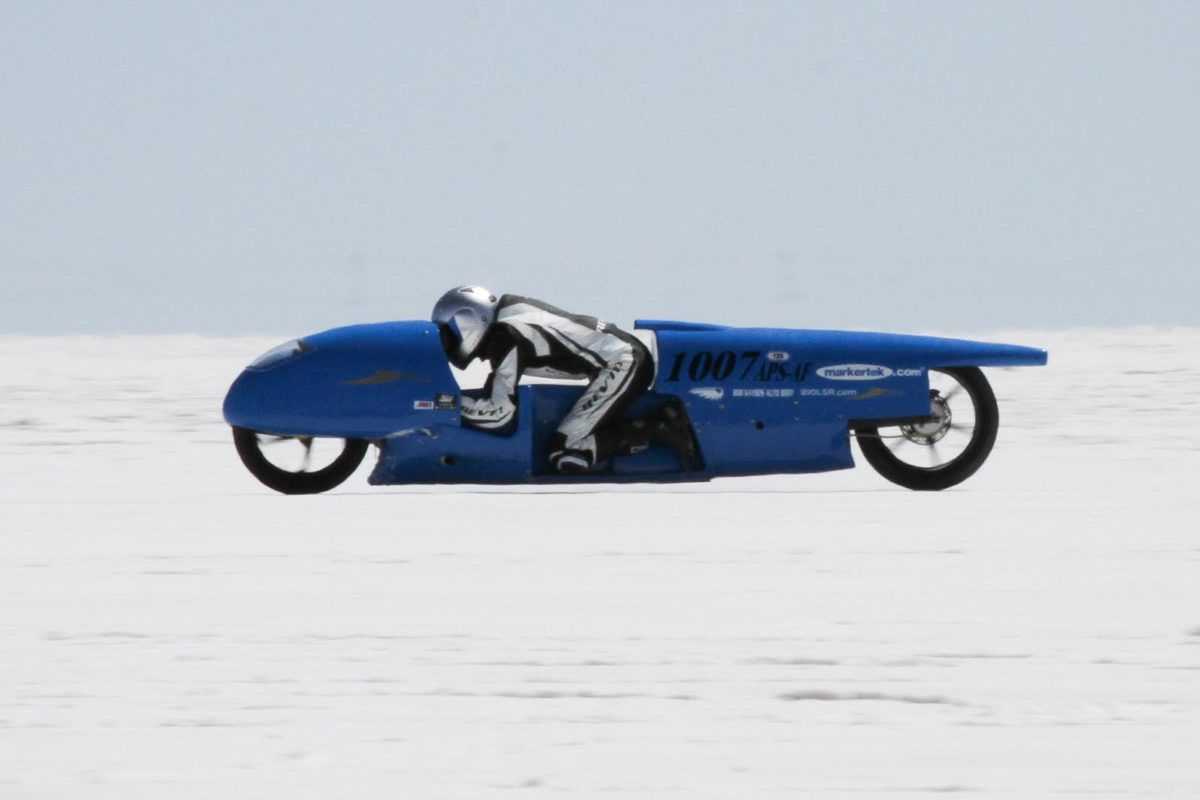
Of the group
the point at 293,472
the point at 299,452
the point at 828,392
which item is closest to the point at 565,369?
the point at 828,392

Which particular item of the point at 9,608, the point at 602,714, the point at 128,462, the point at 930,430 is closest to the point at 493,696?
the point at 602,714

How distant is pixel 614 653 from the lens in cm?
585

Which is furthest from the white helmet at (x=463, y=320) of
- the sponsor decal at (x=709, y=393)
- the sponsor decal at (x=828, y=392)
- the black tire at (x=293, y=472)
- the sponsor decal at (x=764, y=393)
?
the sponsor decal at (x=828, y=392)

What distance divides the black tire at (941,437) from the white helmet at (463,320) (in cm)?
195

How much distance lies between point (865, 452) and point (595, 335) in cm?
156

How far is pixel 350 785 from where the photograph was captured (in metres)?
4.44

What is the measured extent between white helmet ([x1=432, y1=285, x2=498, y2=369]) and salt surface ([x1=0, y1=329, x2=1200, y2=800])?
81cm

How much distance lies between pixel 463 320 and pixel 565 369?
0.56 metres

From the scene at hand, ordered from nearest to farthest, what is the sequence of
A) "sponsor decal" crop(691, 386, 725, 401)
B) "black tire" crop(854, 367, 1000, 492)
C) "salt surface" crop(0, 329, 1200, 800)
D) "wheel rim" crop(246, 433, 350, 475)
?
1. "salt surface" crop(0, 329, 1200, 800)
2. "sponsor decal" crop(691, 386, 725, 401)
3. "black tire" crop(854, 367, 1000, 492)
4. "wheel rim" crop(246, 433, 350, 475)

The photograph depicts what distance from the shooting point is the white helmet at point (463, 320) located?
9781 millimetres

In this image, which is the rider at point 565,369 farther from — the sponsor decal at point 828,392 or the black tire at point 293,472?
the black tire at point 293,472

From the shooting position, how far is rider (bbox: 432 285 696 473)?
9.66 meters

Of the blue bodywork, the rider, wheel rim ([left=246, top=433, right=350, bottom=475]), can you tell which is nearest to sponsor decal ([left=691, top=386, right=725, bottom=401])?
the blue bodywork

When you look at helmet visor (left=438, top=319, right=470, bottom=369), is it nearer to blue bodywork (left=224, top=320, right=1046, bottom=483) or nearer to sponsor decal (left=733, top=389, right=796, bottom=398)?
blue bodywork (left=224, top=320, right=1046, bottom=483)
